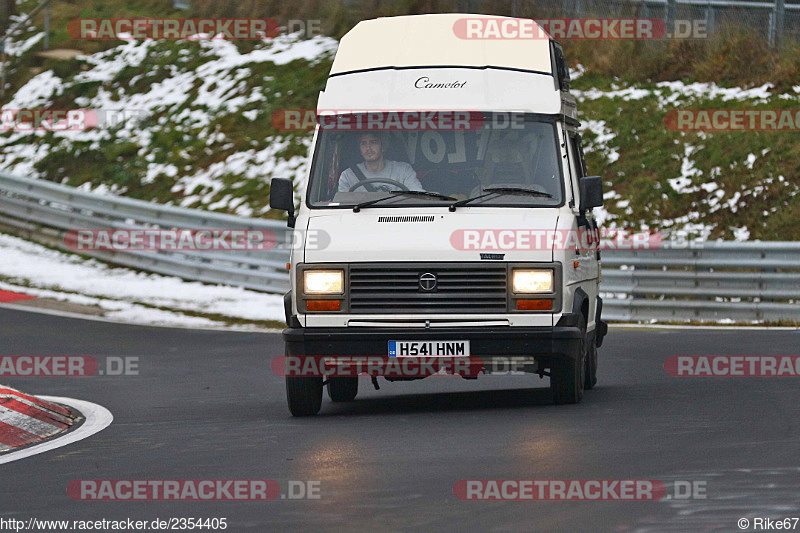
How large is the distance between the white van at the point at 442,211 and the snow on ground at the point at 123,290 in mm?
9646

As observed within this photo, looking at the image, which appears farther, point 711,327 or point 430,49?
point 711,327

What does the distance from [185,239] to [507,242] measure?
14264 mm

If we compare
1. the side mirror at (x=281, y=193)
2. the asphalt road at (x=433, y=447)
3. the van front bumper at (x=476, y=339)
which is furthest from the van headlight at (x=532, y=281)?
the side mirror at (x=281, y=193)

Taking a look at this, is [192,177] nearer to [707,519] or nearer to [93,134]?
[93,134]

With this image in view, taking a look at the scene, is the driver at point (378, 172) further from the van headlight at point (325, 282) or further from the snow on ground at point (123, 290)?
the snow on ground at point (123, 290)

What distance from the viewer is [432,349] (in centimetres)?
1123

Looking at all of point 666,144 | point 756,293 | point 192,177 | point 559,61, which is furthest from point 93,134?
point 559,61

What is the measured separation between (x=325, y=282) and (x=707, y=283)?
1088cm

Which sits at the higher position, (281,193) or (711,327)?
(281,193)

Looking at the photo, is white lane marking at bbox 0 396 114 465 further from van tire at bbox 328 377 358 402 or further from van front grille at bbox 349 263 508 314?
van front grille at bbox 349 263 508 314

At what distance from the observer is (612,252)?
2189cm

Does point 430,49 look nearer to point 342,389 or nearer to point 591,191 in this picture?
point 591,191

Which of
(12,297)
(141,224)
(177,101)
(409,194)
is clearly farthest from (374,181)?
(177,101)

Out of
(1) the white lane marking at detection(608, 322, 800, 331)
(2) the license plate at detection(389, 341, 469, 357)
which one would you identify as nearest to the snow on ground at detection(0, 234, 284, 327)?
(1) the white lane marking at detection(608, 322, 800, 331)
